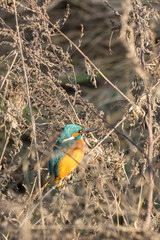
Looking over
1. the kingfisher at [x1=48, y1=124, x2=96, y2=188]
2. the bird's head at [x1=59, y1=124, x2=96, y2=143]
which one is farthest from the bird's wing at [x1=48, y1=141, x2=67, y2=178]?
the bird's head at [x1=59, y1=124, x2=96, y2=143]

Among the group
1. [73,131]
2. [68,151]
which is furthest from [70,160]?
[73,131]

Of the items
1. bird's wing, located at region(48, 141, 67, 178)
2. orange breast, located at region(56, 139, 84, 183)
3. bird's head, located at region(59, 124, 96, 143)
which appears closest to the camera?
bird's head, located at region(59, 124, 96, 143)

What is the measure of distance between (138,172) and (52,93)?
0.73m

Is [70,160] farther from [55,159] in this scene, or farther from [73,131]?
[73,131]

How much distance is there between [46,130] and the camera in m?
2.62

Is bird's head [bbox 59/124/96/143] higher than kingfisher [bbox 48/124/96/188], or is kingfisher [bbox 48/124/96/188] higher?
bird's head [bbox 59/124/96/143]

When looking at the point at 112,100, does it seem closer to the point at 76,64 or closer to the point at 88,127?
the point at 76,64

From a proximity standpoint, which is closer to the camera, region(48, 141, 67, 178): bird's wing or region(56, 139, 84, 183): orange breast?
region(56, 139, 84, 183): orange breast

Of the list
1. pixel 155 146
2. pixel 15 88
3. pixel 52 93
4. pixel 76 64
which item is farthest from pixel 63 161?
pixel 76 64

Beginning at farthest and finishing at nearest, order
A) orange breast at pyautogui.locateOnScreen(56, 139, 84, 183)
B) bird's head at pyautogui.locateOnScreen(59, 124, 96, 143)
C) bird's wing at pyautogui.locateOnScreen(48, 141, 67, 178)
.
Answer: bird's wing at pyautogui.locateOnScreen(48, 141, 67, 178) → orange breast at pyautogui.locateOnScreen(56, 139, 84, 183) → bird's head at pyautogui.locateOnScreen(59, 124, 96, 143)


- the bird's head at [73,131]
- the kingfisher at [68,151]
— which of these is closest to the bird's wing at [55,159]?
the kingfisher at [68,151]

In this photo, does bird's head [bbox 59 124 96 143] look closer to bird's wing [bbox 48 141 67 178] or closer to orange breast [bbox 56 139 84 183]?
orange breast [bbox 56 139 84 183]

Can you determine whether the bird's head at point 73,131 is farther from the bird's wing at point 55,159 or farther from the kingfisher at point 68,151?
the bird's wing at point 55,159

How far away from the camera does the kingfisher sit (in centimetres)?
268
